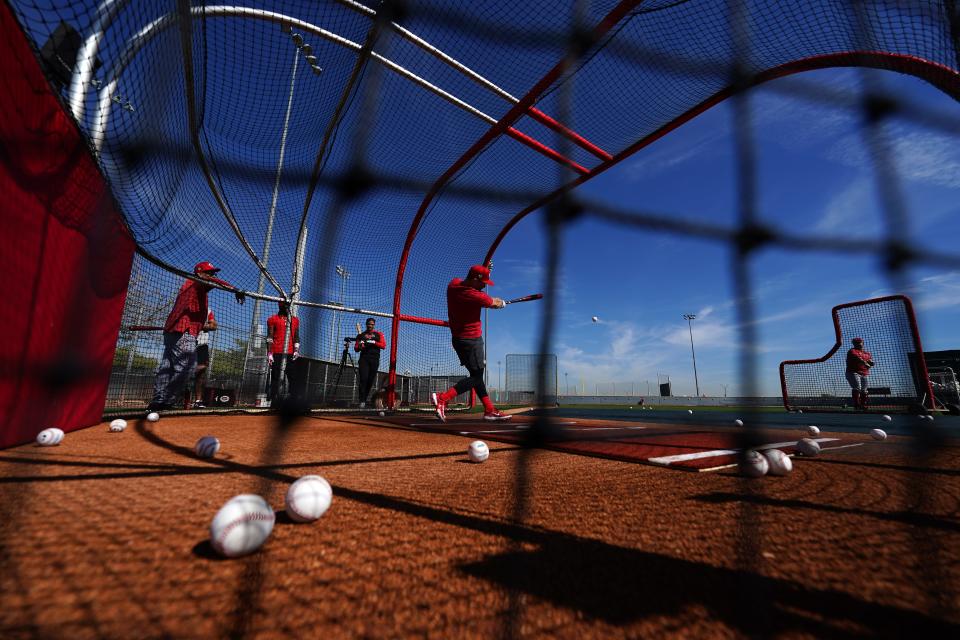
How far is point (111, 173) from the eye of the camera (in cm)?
303

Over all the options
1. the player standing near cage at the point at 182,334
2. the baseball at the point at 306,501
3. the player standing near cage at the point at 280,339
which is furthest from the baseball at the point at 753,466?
the player standing near cage at the point at 280,339

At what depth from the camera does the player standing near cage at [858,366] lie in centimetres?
875

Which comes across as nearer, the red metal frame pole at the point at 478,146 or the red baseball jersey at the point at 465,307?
the red metal frame pole at the point at 478,146

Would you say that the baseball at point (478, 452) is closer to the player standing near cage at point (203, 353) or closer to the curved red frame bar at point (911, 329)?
the player standing near cage at point (203, 353)

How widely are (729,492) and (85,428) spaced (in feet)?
19.9

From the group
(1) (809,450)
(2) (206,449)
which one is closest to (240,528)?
(2) (206,449)

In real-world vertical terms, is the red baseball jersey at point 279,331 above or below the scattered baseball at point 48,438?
above

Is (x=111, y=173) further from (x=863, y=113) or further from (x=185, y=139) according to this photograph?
(x=863, y=113)

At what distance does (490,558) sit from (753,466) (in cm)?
186

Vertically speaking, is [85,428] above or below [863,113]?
below

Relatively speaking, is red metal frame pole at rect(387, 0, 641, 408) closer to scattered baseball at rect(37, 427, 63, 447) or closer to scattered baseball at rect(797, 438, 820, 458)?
scattered baseball at rect(797, 438, 820, 458)

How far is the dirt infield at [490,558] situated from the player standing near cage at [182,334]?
4034mm

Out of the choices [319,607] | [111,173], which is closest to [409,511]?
[319,607]

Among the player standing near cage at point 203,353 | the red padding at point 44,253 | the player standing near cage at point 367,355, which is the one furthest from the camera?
the player standing near cage at point 367,355
